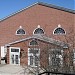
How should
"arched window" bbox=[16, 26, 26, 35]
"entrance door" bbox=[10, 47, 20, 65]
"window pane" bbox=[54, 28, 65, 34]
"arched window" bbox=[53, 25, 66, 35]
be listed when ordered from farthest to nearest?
"arched window" bbox=[16, 26, 26, 35] < "window pane" bbox=[54, 28, 65, 34] < "arched window" bbox=[53, 25, 66, 35] < "entrance door" bbox=[10, 47, 20, 65]

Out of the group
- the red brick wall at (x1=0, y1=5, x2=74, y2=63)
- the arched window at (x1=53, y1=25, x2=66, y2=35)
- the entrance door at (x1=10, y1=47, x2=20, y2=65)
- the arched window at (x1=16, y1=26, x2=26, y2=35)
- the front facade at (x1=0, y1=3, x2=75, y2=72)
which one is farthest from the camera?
the arched window at (x1=16, y1=26, x2=26, y2=35)

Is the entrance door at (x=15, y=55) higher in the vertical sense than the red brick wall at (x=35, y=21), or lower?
lower

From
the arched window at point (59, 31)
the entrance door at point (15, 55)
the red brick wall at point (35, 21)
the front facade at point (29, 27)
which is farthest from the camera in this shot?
the arched window at point (59, 31)

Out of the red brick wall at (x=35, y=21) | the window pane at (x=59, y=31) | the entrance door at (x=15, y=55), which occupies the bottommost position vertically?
the entrance door at (x=15, y=55)

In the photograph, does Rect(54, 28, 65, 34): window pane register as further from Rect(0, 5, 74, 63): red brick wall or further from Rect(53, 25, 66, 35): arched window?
Rect(0, 5, 74, 63): red brick wall

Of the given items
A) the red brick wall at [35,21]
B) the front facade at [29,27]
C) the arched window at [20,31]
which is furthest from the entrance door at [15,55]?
the arched window at [20,31]

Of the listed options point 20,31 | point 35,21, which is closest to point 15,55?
point 20,31

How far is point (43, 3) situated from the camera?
36.7 m

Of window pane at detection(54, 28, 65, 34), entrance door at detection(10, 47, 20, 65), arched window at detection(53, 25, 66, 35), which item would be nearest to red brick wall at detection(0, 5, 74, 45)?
arched window at detection(53, 25, 66, 35)

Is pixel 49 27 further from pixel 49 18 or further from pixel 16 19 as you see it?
pixel 16 19

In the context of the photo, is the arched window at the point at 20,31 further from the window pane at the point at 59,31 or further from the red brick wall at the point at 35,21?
the window pane at the point at 59,31

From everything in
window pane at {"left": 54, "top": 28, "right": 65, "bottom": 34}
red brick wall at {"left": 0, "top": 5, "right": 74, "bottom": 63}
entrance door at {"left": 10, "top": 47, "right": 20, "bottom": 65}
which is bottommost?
entrance door at {"left": 10, "top": 47, "right": 20, "bottom": 65}

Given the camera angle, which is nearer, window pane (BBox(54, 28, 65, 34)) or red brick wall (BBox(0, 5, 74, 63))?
red brick wall (BBox(0, 5, 74, 63))

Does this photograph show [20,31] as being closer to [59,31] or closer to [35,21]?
[35,21]
